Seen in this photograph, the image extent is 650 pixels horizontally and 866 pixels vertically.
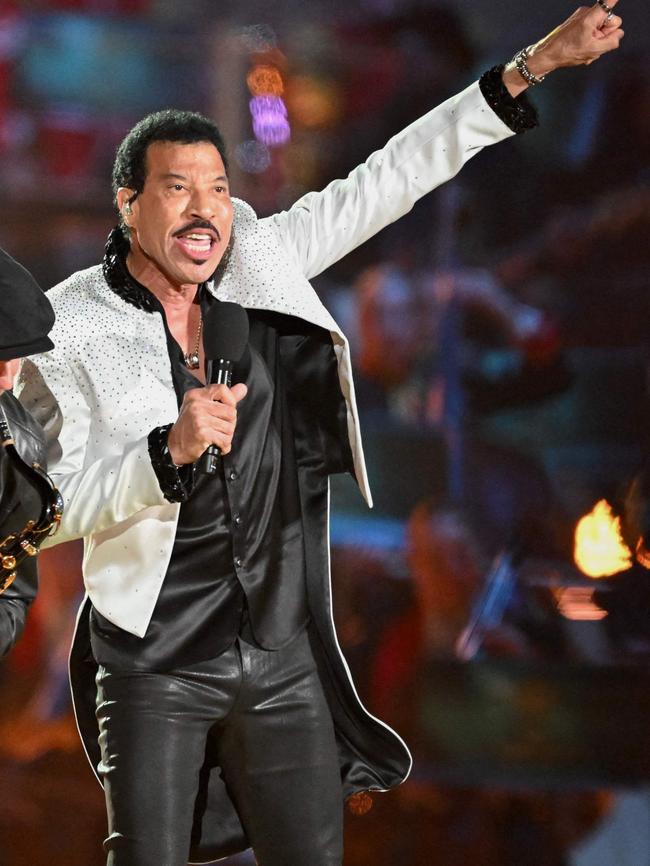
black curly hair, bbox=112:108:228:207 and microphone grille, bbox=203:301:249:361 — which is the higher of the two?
black curly hair, bbox=112:108:228:207

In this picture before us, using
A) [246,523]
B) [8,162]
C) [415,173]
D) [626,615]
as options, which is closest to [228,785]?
[246,523]

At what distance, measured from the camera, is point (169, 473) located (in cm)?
179

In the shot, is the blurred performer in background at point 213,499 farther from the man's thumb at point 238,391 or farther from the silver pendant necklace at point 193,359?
the man's thumb at point 238,391

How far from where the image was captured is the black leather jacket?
1629mm

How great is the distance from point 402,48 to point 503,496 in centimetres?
110

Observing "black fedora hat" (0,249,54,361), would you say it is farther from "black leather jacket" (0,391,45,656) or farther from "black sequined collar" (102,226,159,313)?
"black sequined collar" (102,226,159,313)

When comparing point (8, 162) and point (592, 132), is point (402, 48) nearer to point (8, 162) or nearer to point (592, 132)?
point (592, 132)

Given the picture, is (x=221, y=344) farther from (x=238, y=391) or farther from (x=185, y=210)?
(x=185, y=210)

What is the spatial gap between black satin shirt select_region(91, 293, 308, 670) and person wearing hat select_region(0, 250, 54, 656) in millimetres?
249

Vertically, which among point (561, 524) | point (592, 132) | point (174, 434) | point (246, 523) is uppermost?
point (592, 132)

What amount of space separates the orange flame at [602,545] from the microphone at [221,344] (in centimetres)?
142

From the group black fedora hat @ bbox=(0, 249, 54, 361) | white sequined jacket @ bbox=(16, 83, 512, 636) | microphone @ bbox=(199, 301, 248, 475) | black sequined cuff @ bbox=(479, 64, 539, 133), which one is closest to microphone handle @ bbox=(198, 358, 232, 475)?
microphone @ bbox=(199, 301, 248, 475)

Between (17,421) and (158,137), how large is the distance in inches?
23.1

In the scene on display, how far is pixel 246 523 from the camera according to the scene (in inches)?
76.8
